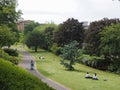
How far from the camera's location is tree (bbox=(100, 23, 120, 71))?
51291 millimetres

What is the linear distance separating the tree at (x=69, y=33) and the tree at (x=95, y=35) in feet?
45.1

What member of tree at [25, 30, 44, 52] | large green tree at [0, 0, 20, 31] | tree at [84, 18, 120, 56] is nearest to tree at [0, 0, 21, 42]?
large green tree at [0, 0, 20, 31]

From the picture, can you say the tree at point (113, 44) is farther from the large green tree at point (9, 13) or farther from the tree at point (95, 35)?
the large green tree at point (9, 13)

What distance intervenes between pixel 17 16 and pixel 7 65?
1990 inches

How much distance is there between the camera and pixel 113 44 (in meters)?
51.7

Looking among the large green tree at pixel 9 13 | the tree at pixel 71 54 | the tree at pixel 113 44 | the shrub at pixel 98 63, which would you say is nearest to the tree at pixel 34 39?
the large green tree at pixel 9 13

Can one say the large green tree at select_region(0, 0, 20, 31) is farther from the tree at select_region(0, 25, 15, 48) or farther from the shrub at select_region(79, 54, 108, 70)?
the shrub at select_region(79, 54, 108, 70)

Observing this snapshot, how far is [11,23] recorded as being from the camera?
58250mm

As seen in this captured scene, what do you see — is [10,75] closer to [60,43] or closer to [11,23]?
[11,23]

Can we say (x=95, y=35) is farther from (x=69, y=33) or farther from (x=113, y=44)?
(x=69, y=33)

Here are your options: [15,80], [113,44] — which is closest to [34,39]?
[113,44]

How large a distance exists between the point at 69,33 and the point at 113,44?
28631 mm

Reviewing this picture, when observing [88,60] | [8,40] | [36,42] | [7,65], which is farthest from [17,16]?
[7,65]

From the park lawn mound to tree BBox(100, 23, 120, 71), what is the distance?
43883 millimetres
